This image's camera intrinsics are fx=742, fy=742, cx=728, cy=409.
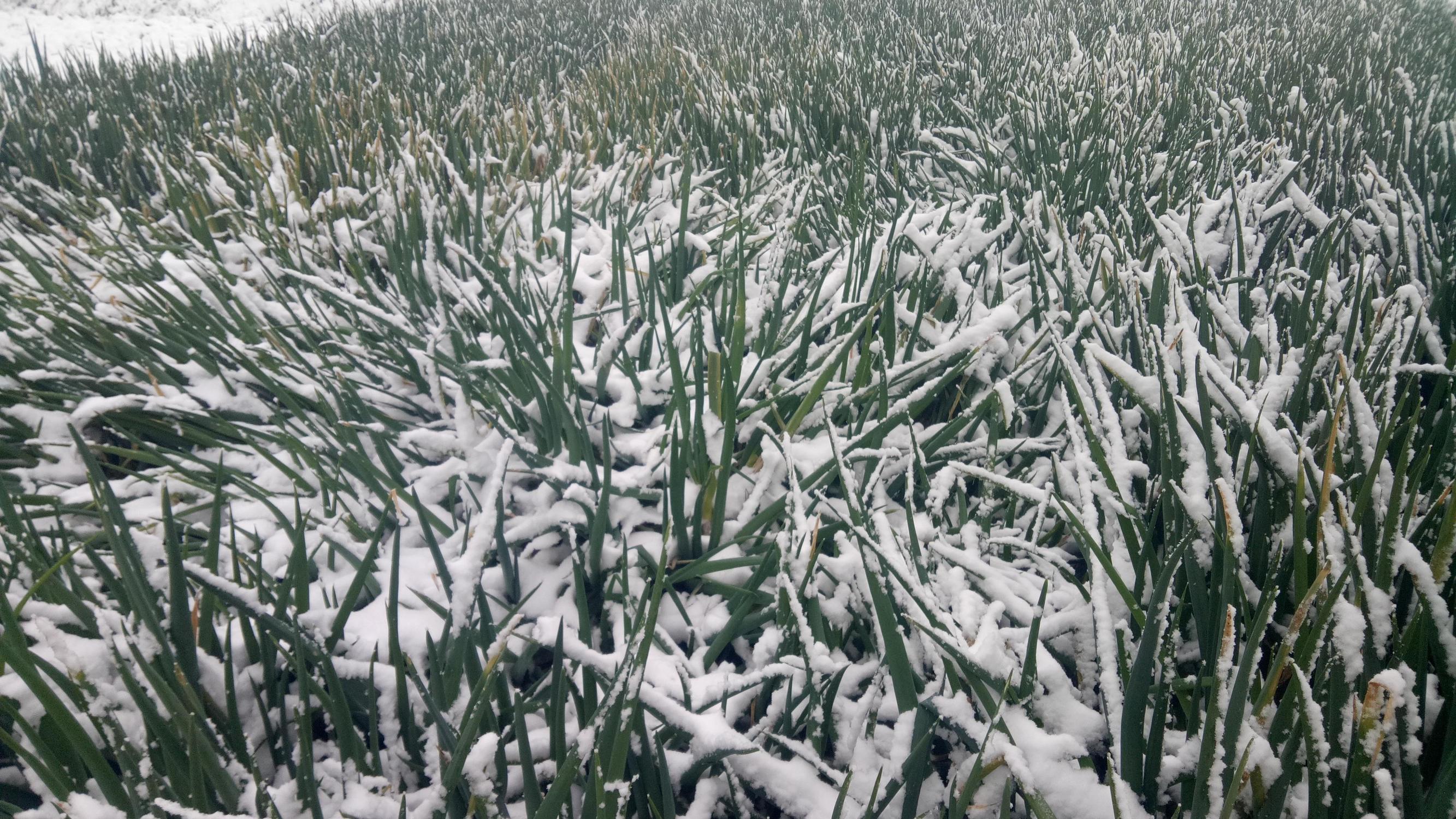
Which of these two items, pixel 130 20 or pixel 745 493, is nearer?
pixel 745 493

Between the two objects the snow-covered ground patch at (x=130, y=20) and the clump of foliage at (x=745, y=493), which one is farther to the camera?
the snow-covered ground patch at (x=130, y=20)

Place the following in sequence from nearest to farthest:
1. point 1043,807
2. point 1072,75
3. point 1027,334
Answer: point 1043,807
point 1027,334
point 1072,75

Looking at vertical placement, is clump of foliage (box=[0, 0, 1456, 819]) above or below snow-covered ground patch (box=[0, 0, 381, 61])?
below

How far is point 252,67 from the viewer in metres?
4.63

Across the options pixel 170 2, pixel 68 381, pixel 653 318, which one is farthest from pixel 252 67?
pixel 170 2

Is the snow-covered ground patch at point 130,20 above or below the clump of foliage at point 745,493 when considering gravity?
above

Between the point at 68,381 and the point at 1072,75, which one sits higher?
the point at 1072,75

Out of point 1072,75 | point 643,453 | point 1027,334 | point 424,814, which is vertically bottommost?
point 424,814

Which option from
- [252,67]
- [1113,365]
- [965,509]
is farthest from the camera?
[252,67]

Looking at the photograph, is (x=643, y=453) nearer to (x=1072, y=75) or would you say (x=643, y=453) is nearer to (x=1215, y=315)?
(x=1215, y=315)

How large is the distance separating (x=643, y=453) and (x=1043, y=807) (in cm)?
79

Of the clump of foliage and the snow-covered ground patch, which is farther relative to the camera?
the snow-covered ground patch

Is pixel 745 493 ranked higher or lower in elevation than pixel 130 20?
lower

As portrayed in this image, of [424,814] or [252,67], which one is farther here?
[252,67]
